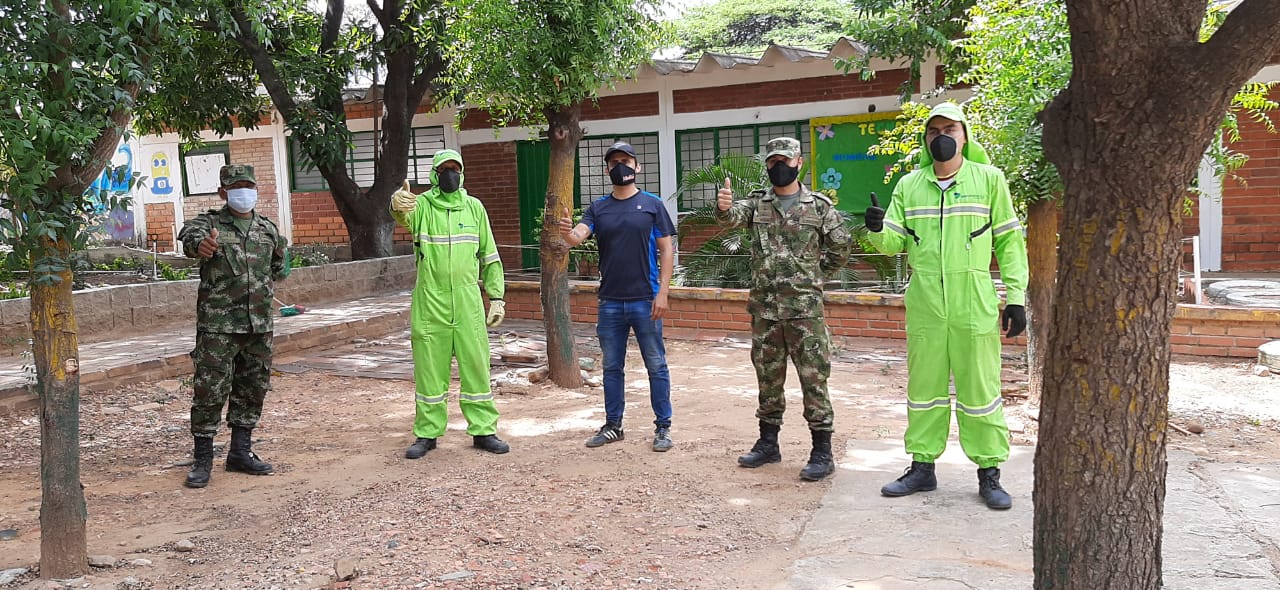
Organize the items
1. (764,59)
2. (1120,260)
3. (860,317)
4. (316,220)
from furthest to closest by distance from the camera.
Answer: (316,220) → (764,59) → (860,317) → (1120,260)

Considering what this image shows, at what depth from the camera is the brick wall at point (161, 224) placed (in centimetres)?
1822

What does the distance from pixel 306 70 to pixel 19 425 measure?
270 inches

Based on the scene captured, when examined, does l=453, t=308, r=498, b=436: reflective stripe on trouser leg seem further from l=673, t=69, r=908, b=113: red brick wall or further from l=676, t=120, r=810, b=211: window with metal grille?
l=673, t=69, r=908, b=113: red brick wall

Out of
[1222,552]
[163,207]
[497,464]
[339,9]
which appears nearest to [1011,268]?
[1222,552]

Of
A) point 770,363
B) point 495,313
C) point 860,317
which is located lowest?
point 860,317

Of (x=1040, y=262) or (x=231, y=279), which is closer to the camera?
(x=231, y=279)

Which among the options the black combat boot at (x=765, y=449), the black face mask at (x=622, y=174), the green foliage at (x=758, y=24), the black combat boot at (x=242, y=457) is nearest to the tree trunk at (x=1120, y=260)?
the black combat boot at (x=765, y=449)

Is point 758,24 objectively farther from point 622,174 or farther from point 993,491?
point 993,491

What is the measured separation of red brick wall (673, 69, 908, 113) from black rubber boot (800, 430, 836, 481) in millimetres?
8348

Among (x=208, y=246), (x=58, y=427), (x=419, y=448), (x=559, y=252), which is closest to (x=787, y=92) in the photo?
(x=559, y=252)

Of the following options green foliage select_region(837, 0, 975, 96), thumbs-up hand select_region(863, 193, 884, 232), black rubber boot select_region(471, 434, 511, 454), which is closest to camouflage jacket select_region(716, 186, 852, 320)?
thumbs-up hand select_region(863, 193, 884, 232)

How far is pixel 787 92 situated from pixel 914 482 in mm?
9305

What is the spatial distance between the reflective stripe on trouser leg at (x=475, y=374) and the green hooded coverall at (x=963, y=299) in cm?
240

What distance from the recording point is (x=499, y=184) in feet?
50.3
